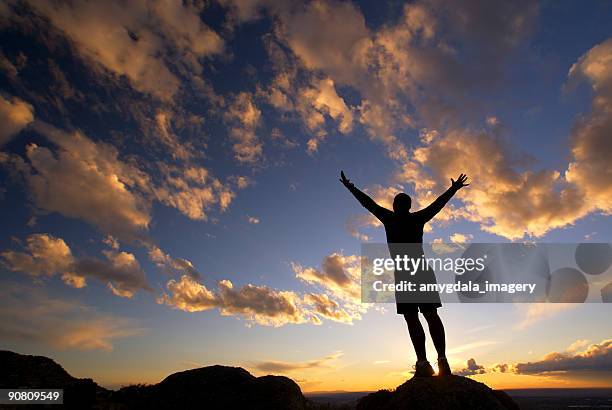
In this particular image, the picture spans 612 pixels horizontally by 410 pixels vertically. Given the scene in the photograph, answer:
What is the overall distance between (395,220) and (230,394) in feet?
17.5

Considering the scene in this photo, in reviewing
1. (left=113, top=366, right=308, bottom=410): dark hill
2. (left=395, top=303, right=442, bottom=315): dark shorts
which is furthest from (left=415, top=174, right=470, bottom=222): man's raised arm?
(left=113, top=366, right=308, bottom=410): dark hill

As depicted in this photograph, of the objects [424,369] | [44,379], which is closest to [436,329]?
[424,369]

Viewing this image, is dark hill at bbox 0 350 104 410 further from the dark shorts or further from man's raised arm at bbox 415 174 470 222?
man's raised arm at bbox 415 174 470 222

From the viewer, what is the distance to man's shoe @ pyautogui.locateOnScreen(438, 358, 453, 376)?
255 inches

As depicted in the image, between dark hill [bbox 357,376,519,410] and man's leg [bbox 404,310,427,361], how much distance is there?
392mm

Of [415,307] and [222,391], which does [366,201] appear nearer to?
[415,307]

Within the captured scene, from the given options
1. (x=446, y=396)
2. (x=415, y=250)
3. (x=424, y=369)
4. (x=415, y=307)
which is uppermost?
(x=415, y=250)

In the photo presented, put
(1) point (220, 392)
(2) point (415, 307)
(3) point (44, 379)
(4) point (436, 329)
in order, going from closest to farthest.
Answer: (4) point (436, 329), (2) point (415, 307), (1) point (220, 392), (3) point (44, 379)

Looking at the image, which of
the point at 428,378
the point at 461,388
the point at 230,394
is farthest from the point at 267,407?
the point at 461,388

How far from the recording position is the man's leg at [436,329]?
254 inches

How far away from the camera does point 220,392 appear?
8672 mm

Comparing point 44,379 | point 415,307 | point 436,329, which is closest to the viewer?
point 436,329

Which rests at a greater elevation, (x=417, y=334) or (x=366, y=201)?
(x=366, y=201)

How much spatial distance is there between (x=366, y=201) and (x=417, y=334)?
252 cm
